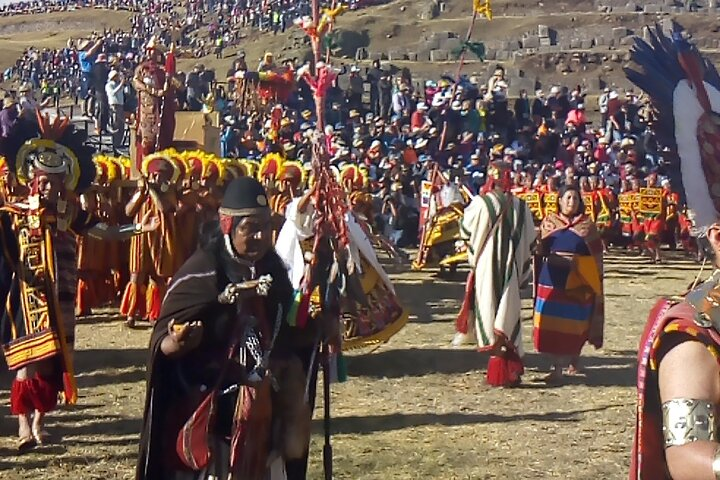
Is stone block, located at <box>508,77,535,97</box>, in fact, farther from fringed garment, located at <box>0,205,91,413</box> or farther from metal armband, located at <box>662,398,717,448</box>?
metal armband, located at <box>662,398,717,448</box>

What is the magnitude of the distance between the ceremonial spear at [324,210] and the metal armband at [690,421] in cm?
226

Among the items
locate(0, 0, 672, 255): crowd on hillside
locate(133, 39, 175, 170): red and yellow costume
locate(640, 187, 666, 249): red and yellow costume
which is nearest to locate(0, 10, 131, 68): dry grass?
locate(0, 0, 672, 255): crowd on hillside

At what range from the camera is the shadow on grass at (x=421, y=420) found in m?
7.67

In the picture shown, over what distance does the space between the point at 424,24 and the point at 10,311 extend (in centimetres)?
5077

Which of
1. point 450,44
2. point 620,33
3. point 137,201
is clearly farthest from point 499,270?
point 620,33

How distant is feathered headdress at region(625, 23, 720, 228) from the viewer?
2.92 m

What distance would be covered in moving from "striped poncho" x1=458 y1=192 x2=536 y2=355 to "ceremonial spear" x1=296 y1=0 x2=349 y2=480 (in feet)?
8.03

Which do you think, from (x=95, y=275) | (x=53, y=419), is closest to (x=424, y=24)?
(x=95, y=275)

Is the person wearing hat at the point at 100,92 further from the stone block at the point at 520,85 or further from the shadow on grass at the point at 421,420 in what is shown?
the stone block at the point at 520,85

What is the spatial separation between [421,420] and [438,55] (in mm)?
39089

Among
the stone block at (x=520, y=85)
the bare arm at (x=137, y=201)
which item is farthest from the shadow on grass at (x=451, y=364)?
the stone block at (x=520, y=85)

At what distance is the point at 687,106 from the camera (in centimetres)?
303

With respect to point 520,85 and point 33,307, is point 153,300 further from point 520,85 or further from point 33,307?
point 520,85

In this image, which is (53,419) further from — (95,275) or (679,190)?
(679,190)
